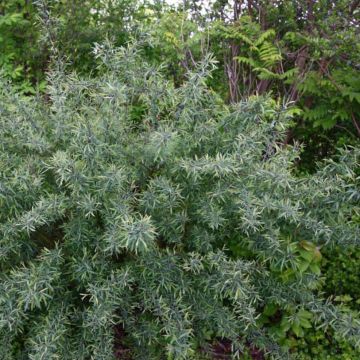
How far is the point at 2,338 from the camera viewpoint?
106 inches

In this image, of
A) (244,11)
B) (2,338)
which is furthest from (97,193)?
(244,11)

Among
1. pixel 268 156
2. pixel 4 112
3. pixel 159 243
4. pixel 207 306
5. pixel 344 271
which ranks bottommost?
pixel 344 271

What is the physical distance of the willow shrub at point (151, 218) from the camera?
244 centimetres

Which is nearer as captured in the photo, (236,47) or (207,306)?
(207,306)

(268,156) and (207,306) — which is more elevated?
(268,156)

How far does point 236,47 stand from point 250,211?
2515 mm

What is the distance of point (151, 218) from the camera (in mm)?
2615

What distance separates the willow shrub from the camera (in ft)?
8.01

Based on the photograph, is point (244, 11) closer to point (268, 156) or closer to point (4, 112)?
point (268, 156)

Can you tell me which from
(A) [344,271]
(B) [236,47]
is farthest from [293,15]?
(A) [344,271]

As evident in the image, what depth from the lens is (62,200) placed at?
248 cm

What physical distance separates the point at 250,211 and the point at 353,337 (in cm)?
91

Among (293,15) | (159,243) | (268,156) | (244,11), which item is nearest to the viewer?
(159,243)

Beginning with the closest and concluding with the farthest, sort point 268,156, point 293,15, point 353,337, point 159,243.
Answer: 1. point 353,337
2. point 159,243
3. point 268,156
4. point 293,15
